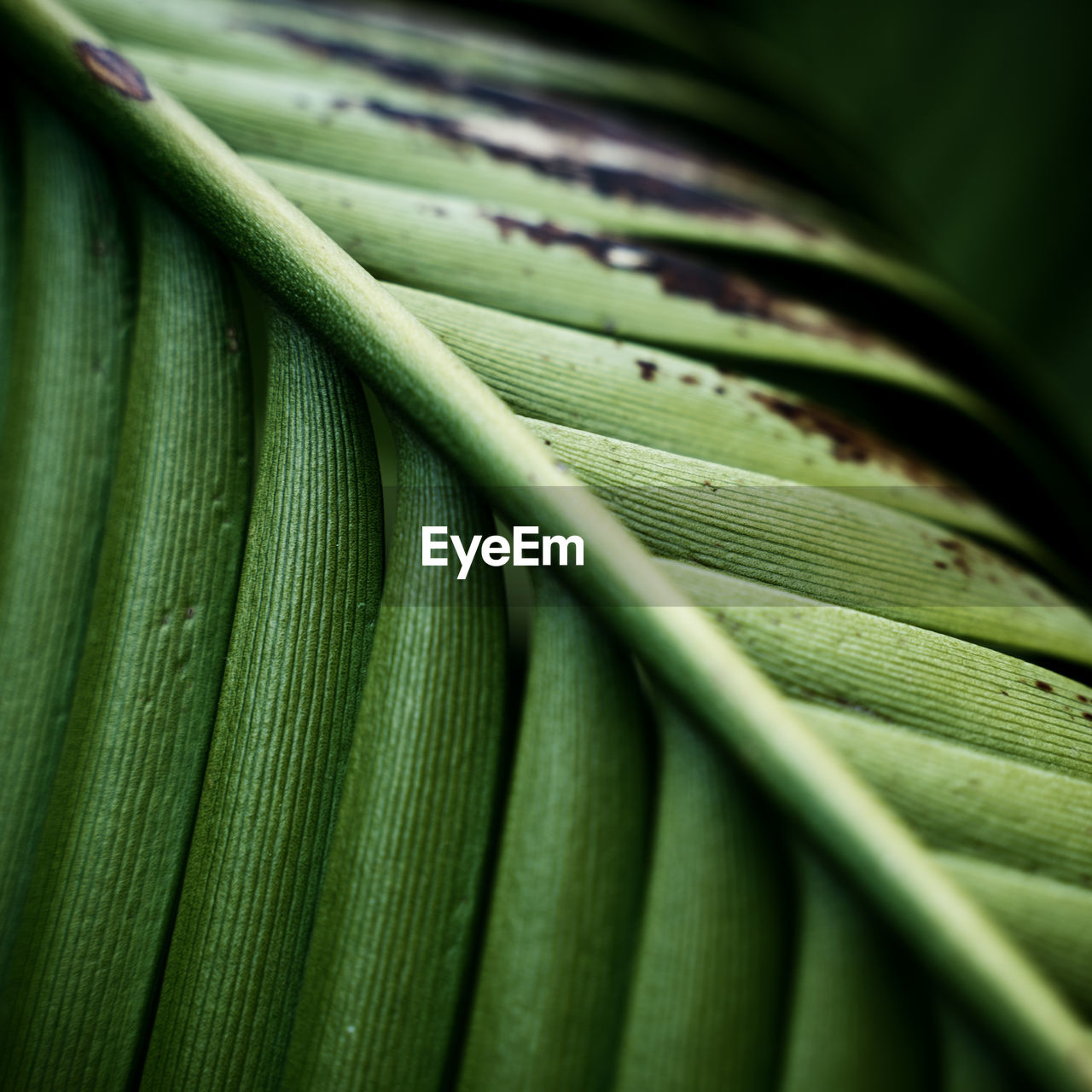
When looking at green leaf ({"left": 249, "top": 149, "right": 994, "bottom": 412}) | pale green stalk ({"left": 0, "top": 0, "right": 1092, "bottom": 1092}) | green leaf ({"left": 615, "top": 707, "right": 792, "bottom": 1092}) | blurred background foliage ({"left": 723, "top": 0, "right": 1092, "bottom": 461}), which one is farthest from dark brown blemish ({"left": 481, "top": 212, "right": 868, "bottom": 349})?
blurred background foliage ({"left": 723, "top": 0, "right": 1092, "bottom": 461})

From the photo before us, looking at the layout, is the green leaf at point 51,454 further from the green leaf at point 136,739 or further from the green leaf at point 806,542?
the green leaf at point 806,542

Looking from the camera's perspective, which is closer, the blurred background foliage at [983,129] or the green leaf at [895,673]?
the green leaf at [895,673]

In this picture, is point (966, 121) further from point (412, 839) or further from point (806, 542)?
point (412, 839)

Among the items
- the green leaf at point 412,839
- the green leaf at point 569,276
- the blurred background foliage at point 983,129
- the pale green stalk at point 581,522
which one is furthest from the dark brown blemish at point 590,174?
the blurred background foliage at point 983,129

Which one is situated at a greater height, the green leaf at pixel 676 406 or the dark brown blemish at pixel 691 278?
the dark brown blemish at pixel 691 278

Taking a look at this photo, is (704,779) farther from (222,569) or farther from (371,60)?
(371,60)

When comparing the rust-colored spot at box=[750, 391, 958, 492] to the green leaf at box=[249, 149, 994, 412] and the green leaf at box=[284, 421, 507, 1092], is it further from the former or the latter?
the green leaf at box=[284, 421, 507, 1092]

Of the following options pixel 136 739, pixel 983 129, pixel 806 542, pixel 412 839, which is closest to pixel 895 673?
pixel 806 542

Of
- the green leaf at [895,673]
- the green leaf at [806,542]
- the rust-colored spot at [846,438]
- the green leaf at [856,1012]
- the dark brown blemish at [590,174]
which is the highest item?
the dark brown blemish at [590,174]

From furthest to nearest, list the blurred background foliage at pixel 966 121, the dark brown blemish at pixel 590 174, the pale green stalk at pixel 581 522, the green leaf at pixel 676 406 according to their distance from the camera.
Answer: the blurred background foliage at pixel 966 121
the dark brown blemish at pixel 590 174
the green leaf at pixel 676 406
the pale green stalk at pixel 581 522
